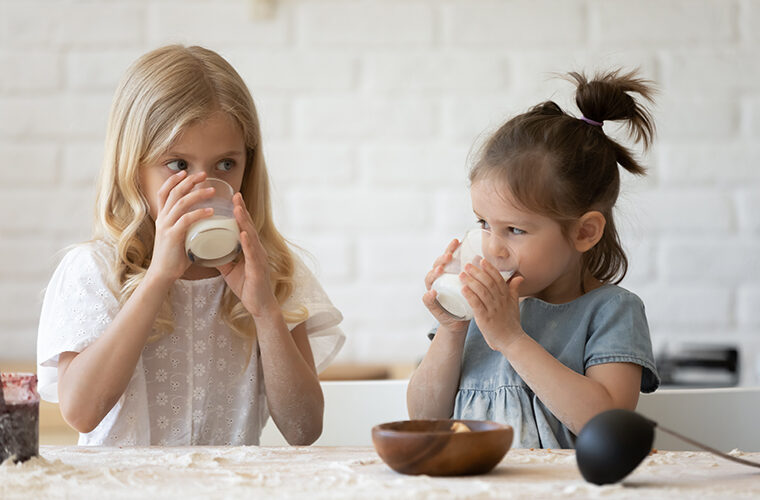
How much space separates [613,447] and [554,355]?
0.56 m

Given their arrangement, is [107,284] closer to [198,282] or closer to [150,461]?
[198,282]

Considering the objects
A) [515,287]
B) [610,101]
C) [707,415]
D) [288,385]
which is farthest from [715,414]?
[288,385]

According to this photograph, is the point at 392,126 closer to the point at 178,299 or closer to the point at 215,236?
the point at 178,299

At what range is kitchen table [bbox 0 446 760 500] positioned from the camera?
694 mm

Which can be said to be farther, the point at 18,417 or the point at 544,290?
the point at 544,290

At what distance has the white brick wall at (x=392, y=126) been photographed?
7.06 feet

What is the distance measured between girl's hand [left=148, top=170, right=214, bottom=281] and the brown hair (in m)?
0.41

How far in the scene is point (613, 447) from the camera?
0.71 metres

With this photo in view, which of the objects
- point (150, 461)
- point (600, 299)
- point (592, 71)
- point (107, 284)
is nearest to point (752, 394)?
point (600, 299)

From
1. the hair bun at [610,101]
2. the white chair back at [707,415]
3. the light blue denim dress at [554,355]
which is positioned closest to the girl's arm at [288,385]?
the white chair back at [707,415]

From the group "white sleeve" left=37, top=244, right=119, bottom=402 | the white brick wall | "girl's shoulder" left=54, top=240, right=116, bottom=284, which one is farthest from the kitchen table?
the white brick wall

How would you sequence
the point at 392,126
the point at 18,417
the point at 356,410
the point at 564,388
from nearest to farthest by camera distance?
the point at 18,417, the point at 564,388, the point at 356,410, the point at 392,126

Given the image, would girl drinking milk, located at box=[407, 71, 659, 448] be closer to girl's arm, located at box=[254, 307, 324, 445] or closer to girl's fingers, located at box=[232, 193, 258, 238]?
girl's arm, located at box=[254, 307, 324, 445]

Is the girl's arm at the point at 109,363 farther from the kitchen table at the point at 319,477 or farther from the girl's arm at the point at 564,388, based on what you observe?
the girl's arm at the point at 564,388
